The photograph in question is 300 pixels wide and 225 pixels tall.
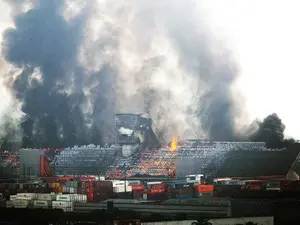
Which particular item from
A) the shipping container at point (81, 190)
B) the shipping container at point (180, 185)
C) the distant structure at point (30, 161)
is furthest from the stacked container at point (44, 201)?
the distant structure at point (30, 161)

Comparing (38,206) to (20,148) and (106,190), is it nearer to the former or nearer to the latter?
(106,190)

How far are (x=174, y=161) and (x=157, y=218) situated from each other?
897 cm

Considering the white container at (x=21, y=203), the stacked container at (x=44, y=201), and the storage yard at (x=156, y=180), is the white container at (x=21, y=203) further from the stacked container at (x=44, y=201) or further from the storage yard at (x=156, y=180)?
the stacked container at (x=44, y=201)

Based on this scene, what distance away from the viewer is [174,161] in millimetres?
19594

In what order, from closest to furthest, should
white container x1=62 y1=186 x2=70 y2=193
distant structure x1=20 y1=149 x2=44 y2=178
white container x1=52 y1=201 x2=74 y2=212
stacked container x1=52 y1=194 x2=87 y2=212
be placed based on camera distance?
white container x1=52 y1=201 x2=74 y2=212, stacked container x1=52 y1=194 x2=87 y2=212, white container x1=62 y1=186 x2=70 y2=193, distant structure x1=20 y1=149 x2=44 y2=178

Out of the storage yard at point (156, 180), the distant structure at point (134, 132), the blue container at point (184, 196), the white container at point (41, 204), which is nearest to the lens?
the storage yard at point (156, 180)

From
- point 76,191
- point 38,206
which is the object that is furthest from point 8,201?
point 76,191

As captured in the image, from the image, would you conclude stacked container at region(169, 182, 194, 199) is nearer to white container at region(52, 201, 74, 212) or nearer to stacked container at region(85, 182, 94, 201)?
stacked container at region(85, 182, 94, 201)

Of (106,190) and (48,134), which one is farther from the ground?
(48,134)

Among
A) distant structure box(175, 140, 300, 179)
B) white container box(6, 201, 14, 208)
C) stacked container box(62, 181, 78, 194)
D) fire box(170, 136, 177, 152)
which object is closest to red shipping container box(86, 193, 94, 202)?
stacked container box(62, 181, 78, 194)

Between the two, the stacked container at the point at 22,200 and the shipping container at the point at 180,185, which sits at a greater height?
the shipping container at the point at 180,185

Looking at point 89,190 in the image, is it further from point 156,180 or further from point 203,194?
point 156,180

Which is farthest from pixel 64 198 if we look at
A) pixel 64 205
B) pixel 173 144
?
pixel 173 144

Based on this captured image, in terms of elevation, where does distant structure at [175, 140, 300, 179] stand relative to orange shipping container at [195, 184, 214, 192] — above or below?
above
